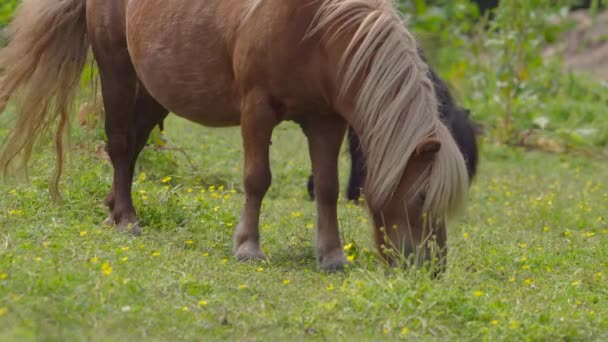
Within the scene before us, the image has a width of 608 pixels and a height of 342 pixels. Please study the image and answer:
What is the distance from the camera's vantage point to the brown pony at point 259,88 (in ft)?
17.1

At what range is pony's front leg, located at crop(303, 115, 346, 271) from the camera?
5863 mm

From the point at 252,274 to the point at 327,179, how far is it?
855 mm

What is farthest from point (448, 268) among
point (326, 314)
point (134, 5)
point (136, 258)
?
point (134, 5)

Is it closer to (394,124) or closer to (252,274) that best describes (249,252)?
(252,274)

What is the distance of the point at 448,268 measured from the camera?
5199 millimetres

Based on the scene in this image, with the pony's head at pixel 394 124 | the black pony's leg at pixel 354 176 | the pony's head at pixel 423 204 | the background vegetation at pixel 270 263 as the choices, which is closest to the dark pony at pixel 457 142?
the black pony's leg at pixel 354 176

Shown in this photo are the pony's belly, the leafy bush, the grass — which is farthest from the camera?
the leafy bush

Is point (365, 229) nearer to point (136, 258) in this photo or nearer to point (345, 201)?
point (345, 201)

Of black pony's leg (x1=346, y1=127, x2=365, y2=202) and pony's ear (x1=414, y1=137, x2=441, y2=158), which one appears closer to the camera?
pony's ear (x1=414, y1=137, x2=441, y2=158)

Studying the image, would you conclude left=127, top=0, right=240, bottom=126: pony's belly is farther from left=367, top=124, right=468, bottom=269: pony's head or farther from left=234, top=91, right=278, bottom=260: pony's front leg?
left=367, top=124, right=468, bottom=269: pony's head

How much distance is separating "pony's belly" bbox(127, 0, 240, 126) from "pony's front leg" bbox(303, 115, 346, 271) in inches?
19.9

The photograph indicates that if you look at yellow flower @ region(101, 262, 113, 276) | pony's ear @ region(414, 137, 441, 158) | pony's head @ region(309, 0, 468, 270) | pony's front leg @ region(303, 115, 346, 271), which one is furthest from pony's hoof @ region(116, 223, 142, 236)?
pony's ear @ region(414, 137, 441, 158)

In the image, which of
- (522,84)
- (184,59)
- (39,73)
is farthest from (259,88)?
(522,84)

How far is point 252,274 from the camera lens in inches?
211
